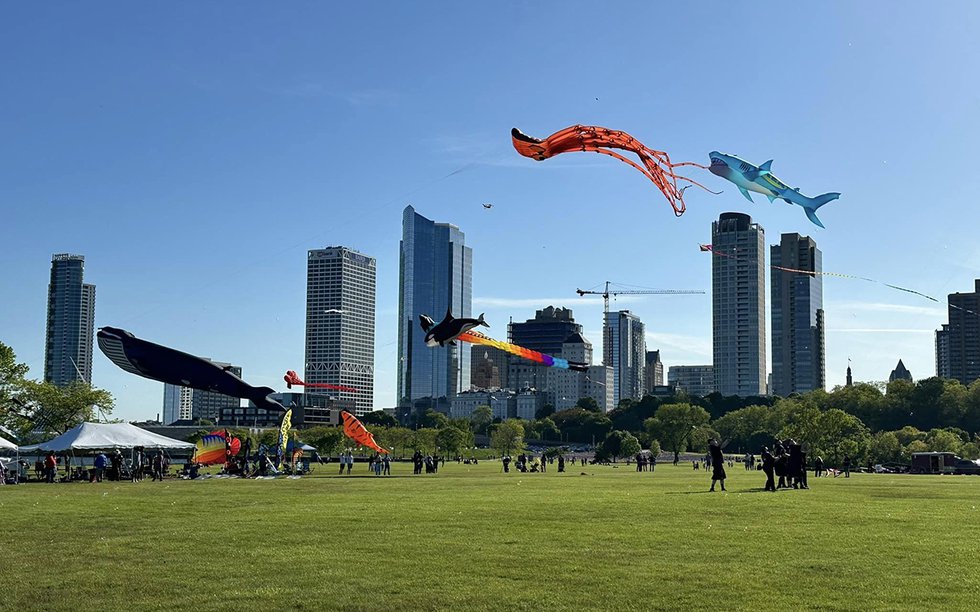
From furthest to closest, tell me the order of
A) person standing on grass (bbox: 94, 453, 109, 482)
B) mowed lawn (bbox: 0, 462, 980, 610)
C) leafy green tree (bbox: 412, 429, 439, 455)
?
leafy green tree (bbox: 412, 429, 439, 455) < person standing on grass (bbox: 94, 453, 109, 482) < mowed lawn (bbox: 0, 462, 980, 610)

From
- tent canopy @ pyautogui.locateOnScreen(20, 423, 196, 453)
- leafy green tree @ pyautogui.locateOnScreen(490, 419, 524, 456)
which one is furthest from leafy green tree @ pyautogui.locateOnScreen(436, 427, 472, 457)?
tent canopy @ pyautogui.locateOnScreen(20, 423, 196, 453)

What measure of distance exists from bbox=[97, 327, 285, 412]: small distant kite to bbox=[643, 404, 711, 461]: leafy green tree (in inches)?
4432

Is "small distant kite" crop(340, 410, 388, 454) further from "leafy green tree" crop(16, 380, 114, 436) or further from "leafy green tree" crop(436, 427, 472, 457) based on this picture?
"leafy green tree" crop(436, 427, 472, 457)

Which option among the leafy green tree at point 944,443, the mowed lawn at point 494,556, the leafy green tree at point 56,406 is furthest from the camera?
the leafy green tree at point 944,443

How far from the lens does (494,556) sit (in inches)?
673

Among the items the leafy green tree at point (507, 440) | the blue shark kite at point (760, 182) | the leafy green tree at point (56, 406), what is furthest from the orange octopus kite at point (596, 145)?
the leafy green tree at point (507, 440)

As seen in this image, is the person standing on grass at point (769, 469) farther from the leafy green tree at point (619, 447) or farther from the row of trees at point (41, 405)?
the leafy green tree at point (619, 447)

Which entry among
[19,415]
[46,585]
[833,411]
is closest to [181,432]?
[19,415]

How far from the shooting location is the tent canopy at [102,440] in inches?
2015

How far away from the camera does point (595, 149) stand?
33031 millimetres

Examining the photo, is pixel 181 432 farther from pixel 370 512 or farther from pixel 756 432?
pixel 370 512

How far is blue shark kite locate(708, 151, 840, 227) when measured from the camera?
97.1 ft

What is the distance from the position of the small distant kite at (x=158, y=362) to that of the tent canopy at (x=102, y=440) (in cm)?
1459

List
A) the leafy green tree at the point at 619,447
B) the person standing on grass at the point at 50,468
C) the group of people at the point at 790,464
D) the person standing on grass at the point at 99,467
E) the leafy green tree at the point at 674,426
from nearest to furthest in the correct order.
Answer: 1. the group of people at the point at 790,464
2. the person standing on grass at the point at 50,468
3. the person standing on grass at the point at 99,467
4. the leafy green tree at the point at 619,447
5. the leafy green tree at the point at 674,426
